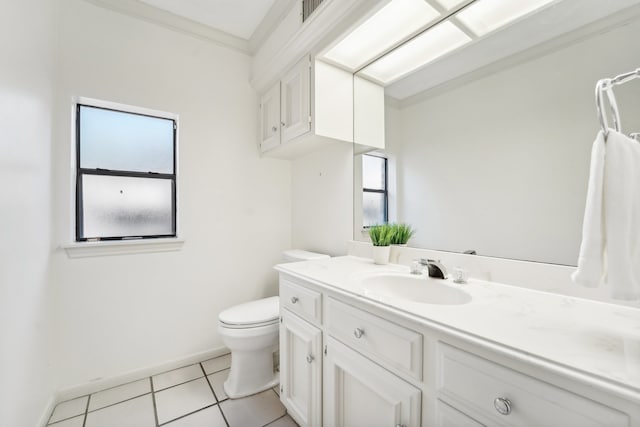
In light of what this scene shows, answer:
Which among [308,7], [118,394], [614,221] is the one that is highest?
[308,7]

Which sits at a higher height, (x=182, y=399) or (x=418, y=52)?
(x=418, y=52)

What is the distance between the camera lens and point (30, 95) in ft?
4.13

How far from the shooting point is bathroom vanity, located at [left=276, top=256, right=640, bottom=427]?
20.3 inches

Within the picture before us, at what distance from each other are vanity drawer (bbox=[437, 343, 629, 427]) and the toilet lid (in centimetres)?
120

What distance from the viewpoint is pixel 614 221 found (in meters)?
0.58

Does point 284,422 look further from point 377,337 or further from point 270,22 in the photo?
point 270,22

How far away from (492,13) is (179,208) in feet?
7.21

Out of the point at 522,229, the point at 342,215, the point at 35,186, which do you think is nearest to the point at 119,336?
the point at 35,186

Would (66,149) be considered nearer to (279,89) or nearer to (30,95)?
(30,95)

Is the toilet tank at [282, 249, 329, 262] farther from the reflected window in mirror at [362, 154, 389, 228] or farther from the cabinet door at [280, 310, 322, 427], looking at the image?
the cabinet door at [280, 310, 322, 427]

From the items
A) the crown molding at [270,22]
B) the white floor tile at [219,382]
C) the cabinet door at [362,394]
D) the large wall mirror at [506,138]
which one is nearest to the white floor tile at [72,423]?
the white floor tile at [219,382]

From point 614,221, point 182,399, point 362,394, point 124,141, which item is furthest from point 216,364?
point 614,221

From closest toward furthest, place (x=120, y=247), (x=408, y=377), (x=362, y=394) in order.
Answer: (x=408, y=377) < (x=362, y=394) < (x=120, y=247)

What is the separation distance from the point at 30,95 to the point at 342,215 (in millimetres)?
1839
